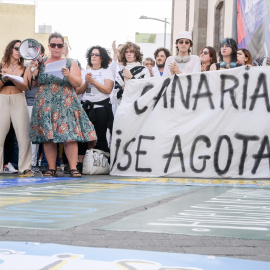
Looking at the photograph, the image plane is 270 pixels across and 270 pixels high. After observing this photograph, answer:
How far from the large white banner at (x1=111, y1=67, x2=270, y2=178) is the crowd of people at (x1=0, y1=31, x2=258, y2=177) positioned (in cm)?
32

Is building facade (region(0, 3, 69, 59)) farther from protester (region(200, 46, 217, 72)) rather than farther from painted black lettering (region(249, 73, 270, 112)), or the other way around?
painted black lettering (region(249, 73, 270, 112))

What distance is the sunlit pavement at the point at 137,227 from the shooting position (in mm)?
2443

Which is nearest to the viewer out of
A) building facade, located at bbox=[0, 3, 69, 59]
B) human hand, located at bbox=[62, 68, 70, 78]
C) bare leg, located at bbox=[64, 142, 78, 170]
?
human hand, located at bbox=[62, 68, 70, 78]

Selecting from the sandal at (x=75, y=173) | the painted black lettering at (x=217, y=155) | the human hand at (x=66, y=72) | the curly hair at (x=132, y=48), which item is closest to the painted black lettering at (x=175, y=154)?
the painted black lettering at (x=217, y=155)

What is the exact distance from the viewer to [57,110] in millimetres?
8133

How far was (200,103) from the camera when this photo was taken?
881 centimetres

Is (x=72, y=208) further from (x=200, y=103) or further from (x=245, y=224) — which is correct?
(x=200, y=103)

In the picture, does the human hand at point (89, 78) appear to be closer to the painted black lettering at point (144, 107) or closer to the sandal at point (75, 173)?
the painted black lettering at point (144, 107)

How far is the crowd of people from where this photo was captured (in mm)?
8133

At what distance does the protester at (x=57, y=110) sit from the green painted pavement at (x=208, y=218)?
9.95 feet

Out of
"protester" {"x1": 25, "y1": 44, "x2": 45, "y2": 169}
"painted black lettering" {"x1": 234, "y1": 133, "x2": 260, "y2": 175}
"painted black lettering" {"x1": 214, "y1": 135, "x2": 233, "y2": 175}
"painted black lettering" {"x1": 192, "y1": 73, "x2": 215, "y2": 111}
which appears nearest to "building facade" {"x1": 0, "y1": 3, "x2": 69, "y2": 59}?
"protester" {"x1": 25, "y1": 44, "x2": 45, "y2": 169}

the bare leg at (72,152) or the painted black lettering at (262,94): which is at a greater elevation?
the painted black lettering at (262,94)

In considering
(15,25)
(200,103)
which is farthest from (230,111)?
(15,25)

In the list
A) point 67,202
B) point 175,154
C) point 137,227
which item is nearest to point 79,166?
point 175,154
